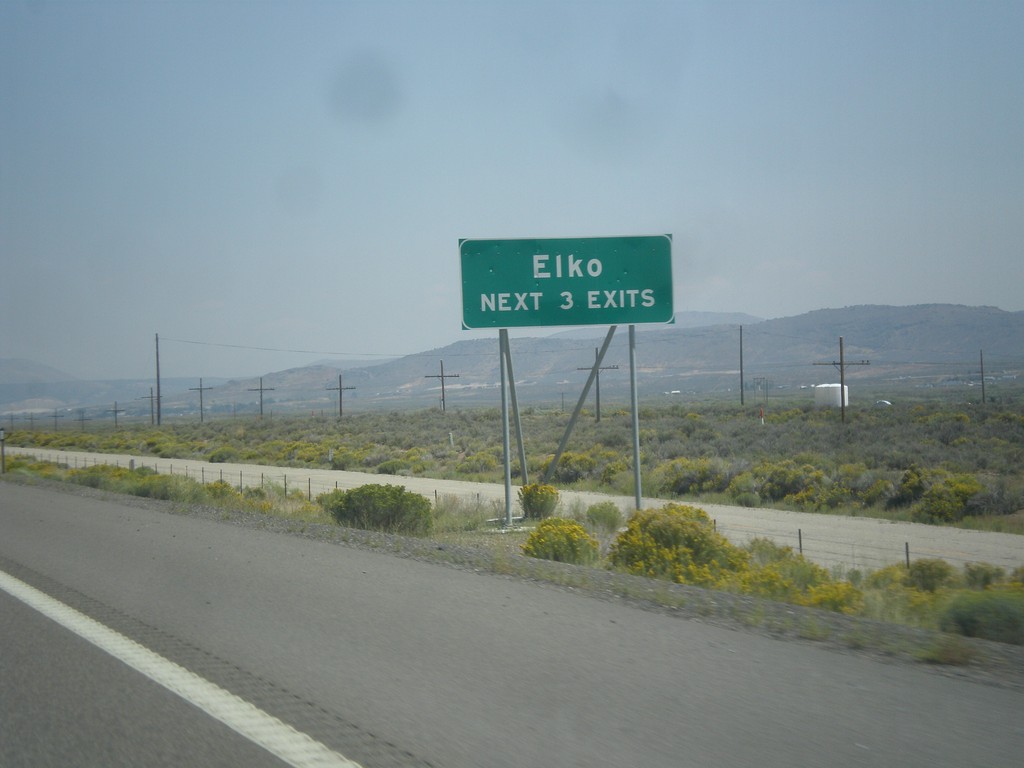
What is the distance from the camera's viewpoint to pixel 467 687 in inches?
240

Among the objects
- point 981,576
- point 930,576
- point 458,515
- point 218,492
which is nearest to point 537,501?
point 458,515

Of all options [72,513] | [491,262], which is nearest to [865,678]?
[491,262]

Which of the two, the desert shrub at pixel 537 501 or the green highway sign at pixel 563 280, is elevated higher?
the green highway sign at pixel 563 280

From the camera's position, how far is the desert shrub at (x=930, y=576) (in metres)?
13.3

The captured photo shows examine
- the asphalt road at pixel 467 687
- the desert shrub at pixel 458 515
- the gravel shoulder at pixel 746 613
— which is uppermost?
the asphalt road at pixel 467 687

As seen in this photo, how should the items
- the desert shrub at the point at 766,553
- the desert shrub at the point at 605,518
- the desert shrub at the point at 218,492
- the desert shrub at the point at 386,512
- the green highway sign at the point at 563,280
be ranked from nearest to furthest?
the desert shrub at the point at 766,553
the desert shrub at the point at 386,512
the green highway sign at the point at 563,280
the desert shrub at the point at 605,518
the desert shrub at the point at 218,492

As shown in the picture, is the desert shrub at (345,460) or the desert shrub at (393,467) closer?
the desert shrub at (393,467)

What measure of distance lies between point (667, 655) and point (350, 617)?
2.94m

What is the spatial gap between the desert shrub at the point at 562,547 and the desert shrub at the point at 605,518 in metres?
5.95

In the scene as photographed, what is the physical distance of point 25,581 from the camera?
34.7ft

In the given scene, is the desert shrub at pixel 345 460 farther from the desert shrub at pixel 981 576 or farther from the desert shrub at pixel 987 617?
the desert shrub at pixel 987 617

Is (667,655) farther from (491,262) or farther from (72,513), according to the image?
(72,513)

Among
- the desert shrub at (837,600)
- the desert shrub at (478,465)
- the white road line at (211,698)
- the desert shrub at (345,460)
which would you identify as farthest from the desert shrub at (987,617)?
the desert shrub at (345,460)

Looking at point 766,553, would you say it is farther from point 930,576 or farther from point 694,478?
point 694,478
